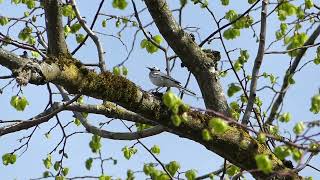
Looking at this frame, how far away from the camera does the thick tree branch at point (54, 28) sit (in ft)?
17.8

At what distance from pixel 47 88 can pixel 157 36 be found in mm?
1572

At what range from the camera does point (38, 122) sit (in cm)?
603

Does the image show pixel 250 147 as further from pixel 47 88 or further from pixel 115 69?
pixel 47 88

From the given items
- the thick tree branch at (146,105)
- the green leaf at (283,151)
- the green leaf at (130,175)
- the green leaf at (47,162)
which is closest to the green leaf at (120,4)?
the thick tree branch at (146,105)

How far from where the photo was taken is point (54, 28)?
17.9 feet

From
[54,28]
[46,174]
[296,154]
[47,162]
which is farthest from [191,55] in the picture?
[296,154]

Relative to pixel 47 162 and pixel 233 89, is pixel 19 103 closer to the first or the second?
pixel 47 162

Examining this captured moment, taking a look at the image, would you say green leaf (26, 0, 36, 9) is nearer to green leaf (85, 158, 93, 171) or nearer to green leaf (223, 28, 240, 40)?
green leaf (85, 158, 93, 171)

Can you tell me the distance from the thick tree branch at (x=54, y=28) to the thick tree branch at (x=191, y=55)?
1.36m

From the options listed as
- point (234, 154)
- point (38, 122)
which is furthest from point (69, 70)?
point (234, 154)

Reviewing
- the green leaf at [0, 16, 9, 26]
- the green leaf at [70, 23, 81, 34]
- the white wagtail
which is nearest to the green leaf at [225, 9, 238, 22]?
the white wagtail

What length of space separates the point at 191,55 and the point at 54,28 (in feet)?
5.86

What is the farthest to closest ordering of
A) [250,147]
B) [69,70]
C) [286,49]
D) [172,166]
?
[286,49] < [172,166] < [250,147] < [69,70]

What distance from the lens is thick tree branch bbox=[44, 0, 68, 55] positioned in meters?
5.43
